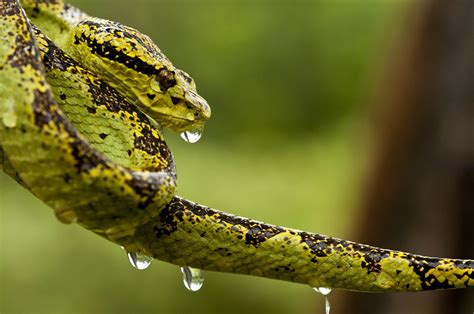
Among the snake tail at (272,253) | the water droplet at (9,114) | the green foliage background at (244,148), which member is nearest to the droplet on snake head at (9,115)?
the water droplet at (9,114)

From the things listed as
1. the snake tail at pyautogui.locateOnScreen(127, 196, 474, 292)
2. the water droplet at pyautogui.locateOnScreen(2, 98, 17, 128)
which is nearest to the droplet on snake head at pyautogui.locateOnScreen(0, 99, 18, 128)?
the water droplet at pyautogui.locateOnScreen(2, 98, 17, 128)

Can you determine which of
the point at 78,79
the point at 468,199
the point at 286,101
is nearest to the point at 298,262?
the point at 78,79

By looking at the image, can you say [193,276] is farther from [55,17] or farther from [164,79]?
[55,17]

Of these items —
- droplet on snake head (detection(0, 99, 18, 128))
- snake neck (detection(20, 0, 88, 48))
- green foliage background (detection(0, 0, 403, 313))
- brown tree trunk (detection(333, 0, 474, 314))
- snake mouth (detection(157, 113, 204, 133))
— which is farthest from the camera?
green foliage background (detection(0, 0, 403, 313))

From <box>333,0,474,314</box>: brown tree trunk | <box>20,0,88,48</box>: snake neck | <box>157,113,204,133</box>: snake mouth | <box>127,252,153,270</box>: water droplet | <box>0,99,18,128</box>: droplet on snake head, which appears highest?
<box>333,0,474,314</box>: brown tree trunk

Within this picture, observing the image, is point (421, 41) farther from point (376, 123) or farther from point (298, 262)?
point (298, 262)

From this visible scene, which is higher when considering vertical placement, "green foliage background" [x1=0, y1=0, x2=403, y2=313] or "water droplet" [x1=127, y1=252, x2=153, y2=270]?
"green foliage background" [x1=0, y1=0, x2=403, y2=313]

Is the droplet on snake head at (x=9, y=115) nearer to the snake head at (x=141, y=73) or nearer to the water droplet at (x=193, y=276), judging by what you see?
the snake head at (x=141, y=73)

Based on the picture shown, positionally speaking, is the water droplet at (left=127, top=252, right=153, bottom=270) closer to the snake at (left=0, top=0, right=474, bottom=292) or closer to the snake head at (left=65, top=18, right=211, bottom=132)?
the snake at (left=0, top=0, right=474, bottom=292)
